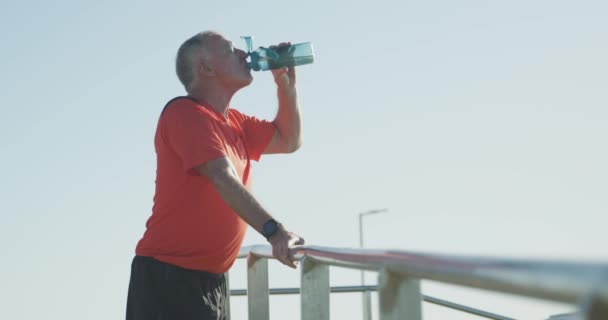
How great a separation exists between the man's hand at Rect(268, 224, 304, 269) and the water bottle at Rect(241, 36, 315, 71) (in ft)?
3.65

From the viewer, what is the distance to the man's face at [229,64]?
14.1 feet

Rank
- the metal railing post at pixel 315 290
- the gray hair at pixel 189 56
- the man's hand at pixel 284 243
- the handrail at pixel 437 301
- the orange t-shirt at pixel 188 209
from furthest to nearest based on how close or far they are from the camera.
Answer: the handrail at pixel 437 301
the gray hair at pixel 189 56
the orange t-shirt at pixel 188 209
the man's hand at pixel 284 243
the metal railing post at pixel 315 290

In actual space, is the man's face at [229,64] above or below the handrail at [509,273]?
above

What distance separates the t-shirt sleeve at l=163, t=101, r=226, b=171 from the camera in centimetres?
373

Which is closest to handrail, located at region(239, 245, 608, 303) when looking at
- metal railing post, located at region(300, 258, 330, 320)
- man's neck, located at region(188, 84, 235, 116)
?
metal railing post, located at region(300, 258, 330, 320)

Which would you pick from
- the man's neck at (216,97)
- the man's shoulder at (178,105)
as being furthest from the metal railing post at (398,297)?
the man's neck at (216,97)

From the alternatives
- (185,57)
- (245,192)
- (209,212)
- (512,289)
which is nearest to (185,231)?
(209,212)

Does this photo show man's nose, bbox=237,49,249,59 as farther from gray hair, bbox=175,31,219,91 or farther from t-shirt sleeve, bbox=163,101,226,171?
t-shirt sleeve, bbox=163,101,226,171

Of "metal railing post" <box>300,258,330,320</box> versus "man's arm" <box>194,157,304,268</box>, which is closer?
"metal railing post" <box>300,258,330,320</box>

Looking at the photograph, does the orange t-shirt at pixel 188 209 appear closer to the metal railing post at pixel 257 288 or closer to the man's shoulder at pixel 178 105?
the man's shoulder at pixel 178 105

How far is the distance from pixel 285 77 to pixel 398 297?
9.65 ft

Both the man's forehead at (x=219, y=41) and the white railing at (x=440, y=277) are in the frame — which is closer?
the white railing at (x=440, y=277)

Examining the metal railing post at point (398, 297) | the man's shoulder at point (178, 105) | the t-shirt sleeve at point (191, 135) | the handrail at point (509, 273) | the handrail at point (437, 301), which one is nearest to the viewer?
the handrail at point (509, 273)

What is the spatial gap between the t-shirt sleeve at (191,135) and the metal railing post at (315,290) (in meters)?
0.72
